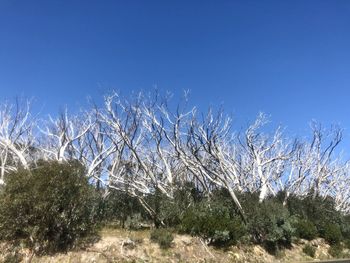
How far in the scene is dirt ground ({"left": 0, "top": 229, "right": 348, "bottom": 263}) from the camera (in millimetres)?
14734

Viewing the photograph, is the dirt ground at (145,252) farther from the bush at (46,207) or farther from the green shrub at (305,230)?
the green shrub at (305,230)

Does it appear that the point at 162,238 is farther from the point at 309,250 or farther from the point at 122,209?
the point at 309,250

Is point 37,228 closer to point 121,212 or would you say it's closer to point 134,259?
point 134,259

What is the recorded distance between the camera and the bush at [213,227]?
1844 centimetres

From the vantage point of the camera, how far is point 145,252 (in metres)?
16.2

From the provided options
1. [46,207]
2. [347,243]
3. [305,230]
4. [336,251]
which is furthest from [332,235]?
[46,207]

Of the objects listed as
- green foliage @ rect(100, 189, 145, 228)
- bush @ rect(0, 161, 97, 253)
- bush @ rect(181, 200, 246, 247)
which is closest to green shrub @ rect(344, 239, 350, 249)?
bush @ rect(181, 200, 246, 247)

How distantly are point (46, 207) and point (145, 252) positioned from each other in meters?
4.32

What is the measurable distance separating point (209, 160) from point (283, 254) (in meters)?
8.29

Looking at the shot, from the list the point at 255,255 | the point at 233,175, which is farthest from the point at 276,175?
the point at 255,255

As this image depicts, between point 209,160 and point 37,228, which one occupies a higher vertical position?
point 209,160

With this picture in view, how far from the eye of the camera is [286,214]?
22.3 m

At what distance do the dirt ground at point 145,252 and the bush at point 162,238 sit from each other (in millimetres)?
188

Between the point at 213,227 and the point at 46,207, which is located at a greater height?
the point at 213,227
